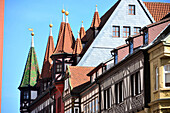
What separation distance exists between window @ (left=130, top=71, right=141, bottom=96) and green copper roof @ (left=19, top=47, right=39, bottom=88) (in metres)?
49.3

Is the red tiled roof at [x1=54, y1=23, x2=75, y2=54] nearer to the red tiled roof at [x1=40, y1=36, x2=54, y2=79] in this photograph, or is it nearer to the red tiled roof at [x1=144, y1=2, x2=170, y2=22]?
the red tiled roof at [x1=40, y1=36, x2=54, y2=79]

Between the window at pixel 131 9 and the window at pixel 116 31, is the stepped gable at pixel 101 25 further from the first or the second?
the window at pixel 131 9

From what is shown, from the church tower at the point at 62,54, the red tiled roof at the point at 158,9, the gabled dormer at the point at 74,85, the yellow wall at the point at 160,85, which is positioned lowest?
the yellow wall at the point at 160,85

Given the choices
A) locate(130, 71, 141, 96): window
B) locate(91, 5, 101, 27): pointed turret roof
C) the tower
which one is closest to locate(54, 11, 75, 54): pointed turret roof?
locate(91, 5, 101, 27): pointed turret roof

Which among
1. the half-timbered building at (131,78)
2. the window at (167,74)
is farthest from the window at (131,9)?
the window at (167,74)

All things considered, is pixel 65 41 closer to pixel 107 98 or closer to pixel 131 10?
pixel 131 10

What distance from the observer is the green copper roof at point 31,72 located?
7888 centimetres

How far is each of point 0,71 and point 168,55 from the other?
17131 mm

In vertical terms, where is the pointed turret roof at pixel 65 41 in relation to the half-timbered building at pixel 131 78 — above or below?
above

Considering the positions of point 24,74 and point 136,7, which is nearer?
point 136,7

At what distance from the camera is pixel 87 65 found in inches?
2126

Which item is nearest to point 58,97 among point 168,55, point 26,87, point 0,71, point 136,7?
point 136,7

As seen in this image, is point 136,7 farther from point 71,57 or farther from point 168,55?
point 168,55

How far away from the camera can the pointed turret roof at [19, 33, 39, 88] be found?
7888 cm
